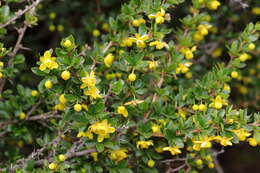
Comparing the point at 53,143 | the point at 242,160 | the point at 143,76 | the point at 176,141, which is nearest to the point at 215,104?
the point at 176,141

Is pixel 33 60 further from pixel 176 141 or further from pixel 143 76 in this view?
pixel 176 141

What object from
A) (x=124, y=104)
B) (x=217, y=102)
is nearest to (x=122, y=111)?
(x=124, y=104)

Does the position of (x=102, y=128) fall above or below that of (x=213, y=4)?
below

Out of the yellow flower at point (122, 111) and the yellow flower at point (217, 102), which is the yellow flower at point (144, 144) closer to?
the yellow flower at point (122, 111)

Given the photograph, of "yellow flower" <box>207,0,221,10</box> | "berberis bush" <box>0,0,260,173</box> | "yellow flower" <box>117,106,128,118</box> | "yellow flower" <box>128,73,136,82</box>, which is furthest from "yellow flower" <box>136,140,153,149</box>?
"yellow flower" <box>207,0,221,10</box>

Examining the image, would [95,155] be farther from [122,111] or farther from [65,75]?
[65,75]

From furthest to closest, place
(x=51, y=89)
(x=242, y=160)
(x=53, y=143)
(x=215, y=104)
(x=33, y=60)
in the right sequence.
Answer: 1. (x=242, y=160)
2. (x=33, y=60)
3. (x=53, y=143)
4. (x=215, y=104)
5. (x=51, y=89)

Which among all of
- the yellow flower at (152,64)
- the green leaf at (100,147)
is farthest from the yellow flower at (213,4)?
the green leaf at (100,147)

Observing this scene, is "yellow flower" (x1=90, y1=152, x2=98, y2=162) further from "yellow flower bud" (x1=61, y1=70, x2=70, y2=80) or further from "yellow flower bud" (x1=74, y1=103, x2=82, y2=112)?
"yellow flower bud" (x1=61, y1=70, x2=70, y2=80)

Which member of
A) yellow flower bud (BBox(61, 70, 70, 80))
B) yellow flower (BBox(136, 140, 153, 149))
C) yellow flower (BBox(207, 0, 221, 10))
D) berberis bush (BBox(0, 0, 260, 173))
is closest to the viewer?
yellow flower bud (BBox(61, 70, 70, 80))

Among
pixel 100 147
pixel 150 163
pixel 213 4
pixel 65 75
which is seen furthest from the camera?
pixel 213 4

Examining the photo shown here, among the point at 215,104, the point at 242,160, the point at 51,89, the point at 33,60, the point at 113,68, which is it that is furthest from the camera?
the point at 242,160
